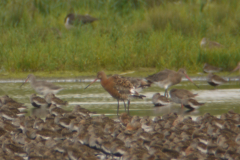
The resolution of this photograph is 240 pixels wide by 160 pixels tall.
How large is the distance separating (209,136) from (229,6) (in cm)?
1676

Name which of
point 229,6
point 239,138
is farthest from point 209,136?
point 229,6

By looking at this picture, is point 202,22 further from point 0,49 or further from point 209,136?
point 209,136

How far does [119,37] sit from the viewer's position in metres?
17.9

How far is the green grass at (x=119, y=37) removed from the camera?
15.8 meters

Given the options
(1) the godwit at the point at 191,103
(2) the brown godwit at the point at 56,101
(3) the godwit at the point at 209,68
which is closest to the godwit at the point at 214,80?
(3) the godwit at the point at 209,68

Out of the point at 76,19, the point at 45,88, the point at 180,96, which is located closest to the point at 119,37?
the point at 76,19

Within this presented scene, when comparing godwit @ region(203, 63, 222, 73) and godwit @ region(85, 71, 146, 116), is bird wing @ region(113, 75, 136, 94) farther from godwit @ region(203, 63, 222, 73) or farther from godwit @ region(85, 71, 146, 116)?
godwit @ region(203, 63, 222, 73)

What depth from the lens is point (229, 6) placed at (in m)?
22.8

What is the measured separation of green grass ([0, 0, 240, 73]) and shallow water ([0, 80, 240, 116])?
170 cm

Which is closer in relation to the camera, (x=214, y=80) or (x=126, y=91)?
(x=126, y=91)

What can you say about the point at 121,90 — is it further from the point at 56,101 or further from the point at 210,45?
the point at 210,45

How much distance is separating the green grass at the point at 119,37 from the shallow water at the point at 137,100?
170cm

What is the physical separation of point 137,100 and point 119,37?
21.9ft

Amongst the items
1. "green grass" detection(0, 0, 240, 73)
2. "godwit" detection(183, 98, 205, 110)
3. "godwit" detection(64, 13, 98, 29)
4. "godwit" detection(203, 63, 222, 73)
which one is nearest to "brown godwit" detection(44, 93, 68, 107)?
"godwit" detection(183, 98, 205, 110)
